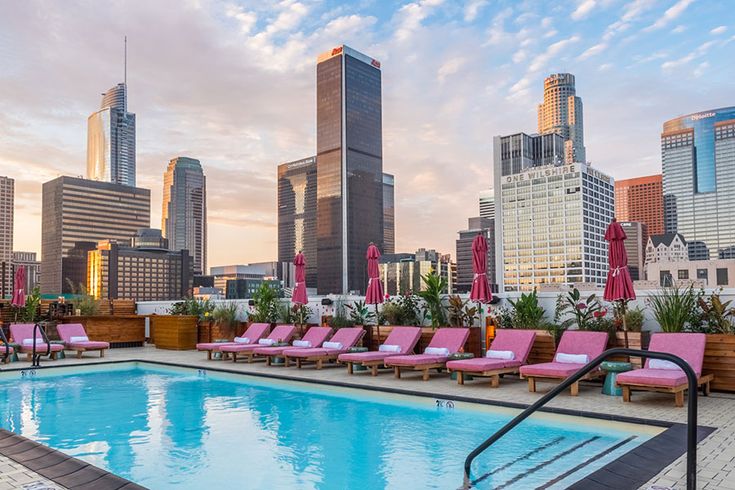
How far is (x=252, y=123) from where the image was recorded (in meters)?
35.5

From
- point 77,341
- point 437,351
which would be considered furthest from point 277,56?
point 437,351

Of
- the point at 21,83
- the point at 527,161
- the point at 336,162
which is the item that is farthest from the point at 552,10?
the point at 527,161

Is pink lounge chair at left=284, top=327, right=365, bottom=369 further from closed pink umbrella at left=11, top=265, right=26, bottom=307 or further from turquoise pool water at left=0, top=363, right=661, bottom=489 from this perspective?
closed pink umbrella at left=11, top=265, right=26, bottom=307

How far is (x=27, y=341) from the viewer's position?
13.4 m

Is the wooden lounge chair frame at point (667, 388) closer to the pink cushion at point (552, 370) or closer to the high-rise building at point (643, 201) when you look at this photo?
the pink cushion at point (552, 370)

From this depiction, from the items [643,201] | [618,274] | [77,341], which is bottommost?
[77,341]

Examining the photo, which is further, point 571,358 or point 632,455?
point 571,358

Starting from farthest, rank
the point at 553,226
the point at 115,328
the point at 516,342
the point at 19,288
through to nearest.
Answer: the point at 553,226, the point at 115,328, the point at 19,288, the point at 516,342

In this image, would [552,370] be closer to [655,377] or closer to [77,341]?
[655,377]

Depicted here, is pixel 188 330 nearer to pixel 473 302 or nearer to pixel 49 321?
pixel 49 321

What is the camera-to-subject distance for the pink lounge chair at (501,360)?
8750 mm

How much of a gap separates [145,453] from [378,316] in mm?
6755

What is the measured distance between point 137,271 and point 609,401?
4821 inches

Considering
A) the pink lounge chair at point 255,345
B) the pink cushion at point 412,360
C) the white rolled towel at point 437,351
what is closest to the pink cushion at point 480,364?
the pink cushion at point 412,360
